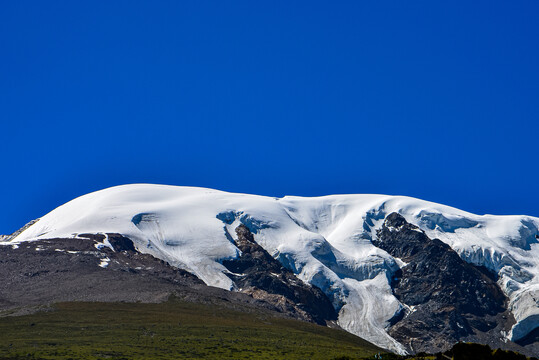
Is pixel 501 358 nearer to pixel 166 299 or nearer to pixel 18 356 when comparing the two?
pixel 18 356

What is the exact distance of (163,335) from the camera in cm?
15188

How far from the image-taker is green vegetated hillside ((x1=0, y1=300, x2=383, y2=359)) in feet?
431

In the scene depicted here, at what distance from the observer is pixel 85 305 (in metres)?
180

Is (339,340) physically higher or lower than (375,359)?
higher

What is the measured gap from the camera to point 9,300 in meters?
192

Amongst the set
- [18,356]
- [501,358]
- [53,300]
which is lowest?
[501,358]

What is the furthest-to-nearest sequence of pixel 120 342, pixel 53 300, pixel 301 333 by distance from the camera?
1. pixel 53 300
2. pixel 301 333
3. pixel 120 342

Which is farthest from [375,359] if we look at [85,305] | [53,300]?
[53,300]

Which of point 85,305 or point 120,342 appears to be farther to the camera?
point 85,305

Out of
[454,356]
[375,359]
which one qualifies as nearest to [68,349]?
[375,359]

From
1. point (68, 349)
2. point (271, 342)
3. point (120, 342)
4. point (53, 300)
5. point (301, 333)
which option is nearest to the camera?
point (68, 349)

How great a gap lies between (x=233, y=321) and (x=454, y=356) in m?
129

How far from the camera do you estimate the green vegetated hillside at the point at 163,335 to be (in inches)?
5177

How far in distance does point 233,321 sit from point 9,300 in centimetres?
6037
